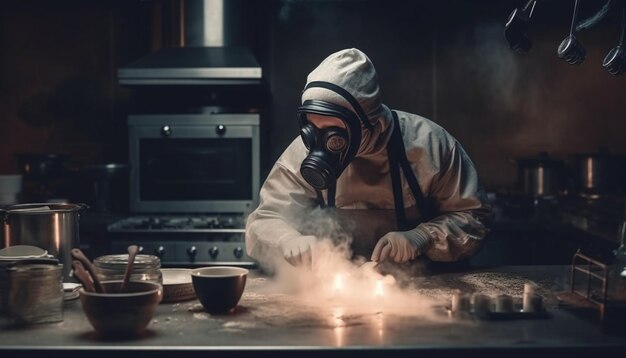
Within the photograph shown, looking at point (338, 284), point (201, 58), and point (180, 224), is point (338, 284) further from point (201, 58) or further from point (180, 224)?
point (201, 58)

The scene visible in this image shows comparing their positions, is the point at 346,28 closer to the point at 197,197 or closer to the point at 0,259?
the point at 197,197

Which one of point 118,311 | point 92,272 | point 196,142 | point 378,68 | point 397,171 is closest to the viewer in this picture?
point 118,311

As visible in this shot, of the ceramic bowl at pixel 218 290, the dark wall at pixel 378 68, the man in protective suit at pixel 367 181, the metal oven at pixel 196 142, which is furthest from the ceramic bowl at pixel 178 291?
the dark wall at pixel 378 68

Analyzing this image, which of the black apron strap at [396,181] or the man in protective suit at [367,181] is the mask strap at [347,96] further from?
the black apron strap at [396,181]

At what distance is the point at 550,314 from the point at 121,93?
3.84 m

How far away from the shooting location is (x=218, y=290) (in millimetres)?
2020

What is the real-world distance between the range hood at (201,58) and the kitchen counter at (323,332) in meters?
2.42

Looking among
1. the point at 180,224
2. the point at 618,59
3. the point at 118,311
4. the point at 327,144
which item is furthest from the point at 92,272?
the point at 180,224

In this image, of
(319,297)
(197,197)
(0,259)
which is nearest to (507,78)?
(197,197)

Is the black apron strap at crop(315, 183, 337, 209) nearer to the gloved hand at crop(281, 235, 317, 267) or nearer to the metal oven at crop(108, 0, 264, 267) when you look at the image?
the gloved hand at crop(281, 235, 317, 267)

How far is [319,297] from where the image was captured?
2.23m

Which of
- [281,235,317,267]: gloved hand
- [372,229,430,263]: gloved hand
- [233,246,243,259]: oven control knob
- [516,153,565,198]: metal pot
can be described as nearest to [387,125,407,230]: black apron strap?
[372,229,430,263]: gloved hand

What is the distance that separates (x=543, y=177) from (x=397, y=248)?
8.13 ft

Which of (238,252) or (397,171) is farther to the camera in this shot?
(238,252)
